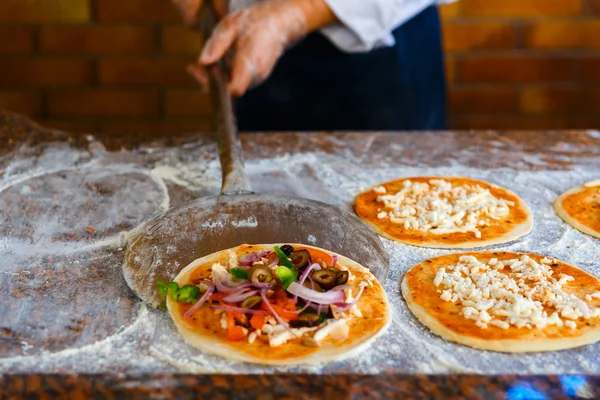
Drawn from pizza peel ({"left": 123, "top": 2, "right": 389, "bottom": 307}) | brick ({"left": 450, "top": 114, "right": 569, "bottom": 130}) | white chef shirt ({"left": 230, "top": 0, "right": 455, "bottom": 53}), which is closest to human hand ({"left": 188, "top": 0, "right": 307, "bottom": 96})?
white chef shirt ({"left": 230, "top": 0, "right": 455, "bottom": 53})

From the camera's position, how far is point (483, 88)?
3.31 meters

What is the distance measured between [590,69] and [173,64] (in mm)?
1806

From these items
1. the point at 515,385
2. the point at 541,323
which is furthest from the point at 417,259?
the point at 515,385

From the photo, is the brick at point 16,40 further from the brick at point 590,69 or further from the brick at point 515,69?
the brick at point 590,69

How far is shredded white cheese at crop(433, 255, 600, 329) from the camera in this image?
126 centimetres

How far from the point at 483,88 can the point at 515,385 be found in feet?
7.86

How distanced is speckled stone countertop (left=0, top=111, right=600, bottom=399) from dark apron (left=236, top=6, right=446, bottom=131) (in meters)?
0.26

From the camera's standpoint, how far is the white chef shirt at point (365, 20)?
212cm

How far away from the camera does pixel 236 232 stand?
1.52 m

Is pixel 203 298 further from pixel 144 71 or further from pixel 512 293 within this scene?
pixel 144 71

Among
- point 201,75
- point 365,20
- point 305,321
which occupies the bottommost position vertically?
point 305,321

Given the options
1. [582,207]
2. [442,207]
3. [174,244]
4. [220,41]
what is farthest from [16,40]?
[582,207]

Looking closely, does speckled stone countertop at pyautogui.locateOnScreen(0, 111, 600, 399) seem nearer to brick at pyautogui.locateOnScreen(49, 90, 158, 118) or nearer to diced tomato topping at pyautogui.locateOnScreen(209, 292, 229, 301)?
diced tomato topping at pyautogui.locateOnScreen(209, 292, 229, 301)

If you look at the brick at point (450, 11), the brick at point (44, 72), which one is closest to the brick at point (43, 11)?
the brick at point (44, 72)
